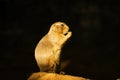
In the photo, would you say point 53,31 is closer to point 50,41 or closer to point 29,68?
point 50,41

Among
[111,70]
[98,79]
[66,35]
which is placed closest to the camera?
[66,35]

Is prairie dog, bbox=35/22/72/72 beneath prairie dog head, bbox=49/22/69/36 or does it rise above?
beneath

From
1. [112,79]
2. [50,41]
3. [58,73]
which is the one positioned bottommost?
[112,79]

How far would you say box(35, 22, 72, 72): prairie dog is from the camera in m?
8.84

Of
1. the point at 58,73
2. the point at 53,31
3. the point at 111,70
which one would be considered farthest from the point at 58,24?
the point at 111,70

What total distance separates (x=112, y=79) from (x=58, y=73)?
360 centimetres

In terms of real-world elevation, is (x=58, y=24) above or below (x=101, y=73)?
above

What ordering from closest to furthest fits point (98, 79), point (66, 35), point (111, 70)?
point (66, 35)
point (98, 79)
point (111, 70)

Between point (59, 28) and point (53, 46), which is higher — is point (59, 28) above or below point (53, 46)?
above

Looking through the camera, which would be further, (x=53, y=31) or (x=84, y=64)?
(x=84, y=64)

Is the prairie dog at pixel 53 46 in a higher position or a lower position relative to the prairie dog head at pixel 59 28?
lower

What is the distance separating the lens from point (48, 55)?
29.2ft

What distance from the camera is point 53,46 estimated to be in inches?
349

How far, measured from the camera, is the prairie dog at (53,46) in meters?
8.84
